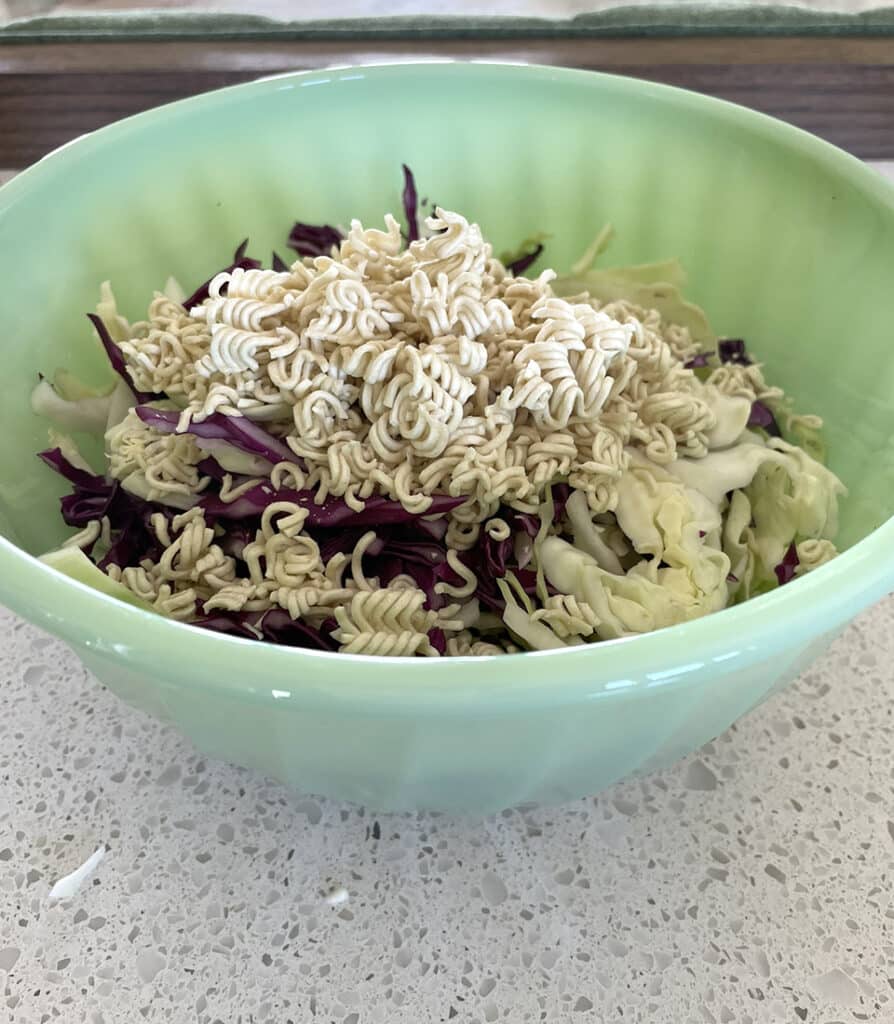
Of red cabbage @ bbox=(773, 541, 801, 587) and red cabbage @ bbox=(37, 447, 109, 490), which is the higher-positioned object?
red cabbage @ bbox=(37, 447, 109, 490)

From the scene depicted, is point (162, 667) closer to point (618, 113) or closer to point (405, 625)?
point (405, 625)

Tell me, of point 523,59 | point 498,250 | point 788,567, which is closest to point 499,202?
point 498,250

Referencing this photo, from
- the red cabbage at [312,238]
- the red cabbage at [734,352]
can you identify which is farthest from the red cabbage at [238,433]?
the red cabbage at [734,352]

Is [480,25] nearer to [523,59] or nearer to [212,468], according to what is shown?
[523,59]

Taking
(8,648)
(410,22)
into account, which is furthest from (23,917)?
(410,22)

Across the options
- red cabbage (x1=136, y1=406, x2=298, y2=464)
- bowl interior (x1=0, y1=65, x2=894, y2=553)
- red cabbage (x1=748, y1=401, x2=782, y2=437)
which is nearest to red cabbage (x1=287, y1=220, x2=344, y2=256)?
bowl interior (x1=0, y1=65, x2=894, y2=553)

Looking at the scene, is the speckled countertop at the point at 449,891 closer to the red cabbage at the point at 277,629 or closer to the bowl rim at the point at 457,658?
the red cabbage at the point at 277,629

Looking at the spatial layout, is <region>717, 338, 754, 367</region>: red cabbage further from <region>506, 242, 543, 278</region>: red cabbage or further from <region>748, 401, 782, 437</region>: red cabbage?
<region>506, 242, 543, 278</region>: red cabbage

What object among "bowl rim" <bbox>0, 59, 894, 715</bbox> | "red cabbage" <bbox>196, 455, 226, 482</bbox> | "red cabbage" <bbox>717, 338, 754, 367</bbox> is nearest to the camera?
"bowl rim" <bbox>0, 59, 894, 715</bbox>
